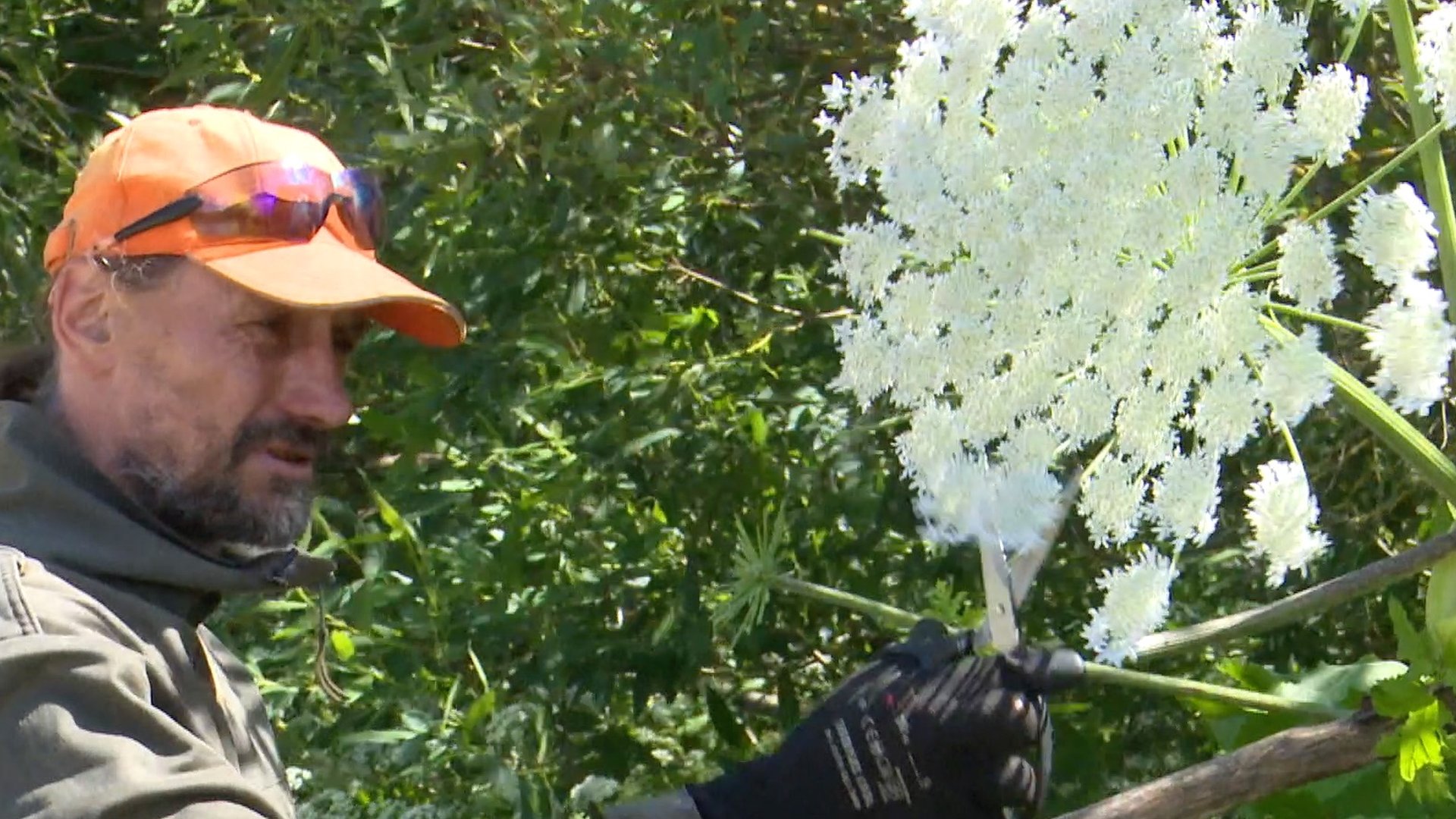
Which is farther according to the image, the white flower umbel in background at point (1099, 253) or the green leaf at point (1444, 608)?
the green leaf at point (1444, 608)

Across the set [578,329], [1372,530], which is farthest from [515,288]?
[1372,530]

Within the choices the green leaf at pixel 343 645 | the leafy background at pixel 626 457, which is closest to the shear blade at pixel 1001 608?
the leafy background at pixel 626 457

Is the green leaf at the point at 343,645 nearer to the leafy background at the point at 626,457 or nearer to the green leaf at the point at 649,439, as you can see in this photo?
the leafy background at the point at 626,457

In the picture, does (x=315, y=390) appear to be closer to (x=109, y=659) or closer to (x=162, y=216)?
(x=162, y=216)

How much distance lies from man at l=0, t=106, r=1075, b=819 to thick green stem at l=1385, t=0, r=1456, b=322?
1.44 feet

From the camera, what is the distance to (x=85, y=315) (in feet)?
5.67

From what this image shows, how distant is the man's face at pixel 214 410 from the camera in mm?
1676

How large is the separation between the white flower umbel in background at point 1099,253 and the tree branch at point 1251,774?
218 millimetres

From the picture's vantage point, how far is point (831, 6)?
9.81ft

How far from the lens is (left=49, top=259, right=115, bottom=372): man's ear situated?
1.71 m

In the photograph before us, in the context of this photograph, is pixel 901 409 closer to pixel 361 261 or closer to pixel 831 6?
pixel 831 6

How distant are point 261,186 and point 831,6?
142 cm

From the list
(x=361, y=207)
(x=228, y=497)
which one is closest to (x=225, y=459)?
(x=228, y=497)

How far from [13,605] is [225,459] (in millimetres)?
330
